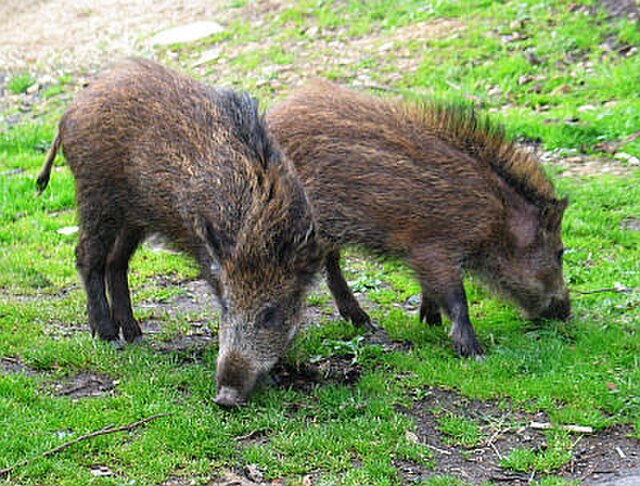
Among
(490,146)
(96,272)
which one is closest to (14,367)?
(96,272)

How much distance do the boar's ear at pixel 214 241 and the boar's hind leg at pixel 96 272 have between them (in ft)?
3.21

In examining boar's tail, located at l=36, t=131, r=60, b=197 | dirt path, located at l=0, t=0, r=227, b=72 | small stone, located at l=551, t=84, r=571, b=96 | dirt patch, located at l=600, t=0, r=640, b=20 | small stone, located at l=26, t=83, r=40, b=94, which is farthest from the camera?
dirt path, located at l=0, t=0, r=227, b=72

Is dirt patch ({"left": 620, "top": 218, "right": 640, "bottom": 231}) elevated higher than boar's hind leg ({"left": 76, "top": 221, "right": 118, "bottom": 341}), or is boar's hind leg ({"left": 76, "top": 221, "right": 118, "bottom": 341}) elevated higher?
boar's hind leg ({"left": 76, "top": 221, "right": 118, "bottom": 341})

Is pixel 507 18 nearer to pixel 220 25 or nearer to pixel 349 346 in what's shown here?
pixel 220 25

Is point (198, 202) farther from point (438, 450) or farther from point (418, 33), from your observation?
point (418, 33)

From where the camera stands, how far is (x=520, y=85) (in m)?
11.1

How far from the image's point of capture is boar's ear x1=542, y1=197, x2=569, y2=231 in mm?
6332

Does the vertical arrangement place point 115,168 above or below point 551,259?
above

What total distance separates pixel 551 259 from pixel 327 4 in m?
8.69

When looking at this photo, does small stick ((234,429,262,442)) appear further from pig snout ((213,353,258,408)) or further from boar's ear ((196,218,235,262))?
boar's ear ((196,218,235,262))

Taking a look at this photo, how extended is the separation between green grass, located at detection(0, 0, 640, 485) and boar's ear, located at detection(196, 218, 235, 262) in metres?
0.72

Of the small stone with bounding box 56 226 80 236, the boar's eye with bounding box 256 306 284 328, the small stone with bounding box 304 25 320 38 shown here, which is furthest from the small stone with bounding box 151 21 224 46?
the boar's eye with bounding box 256 306 284 328

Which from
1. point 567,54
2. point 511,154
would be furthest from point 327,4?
point 511,154

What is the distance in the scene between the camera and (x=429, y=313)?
656 centimetres
